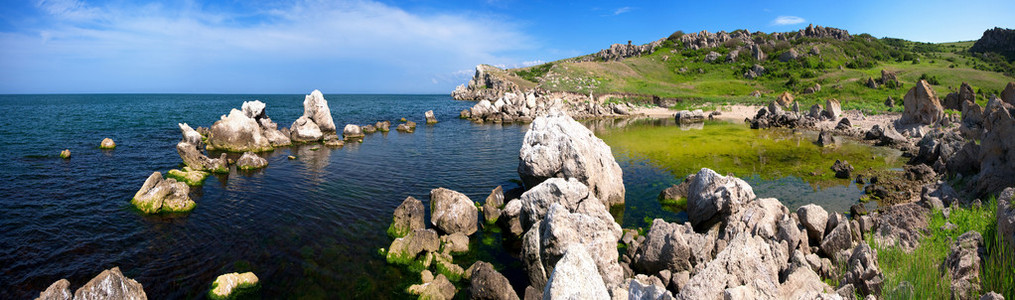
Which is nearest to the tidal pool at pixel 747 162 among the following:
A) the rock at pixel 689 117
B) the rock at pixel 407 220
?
the rock at pixel 407 220

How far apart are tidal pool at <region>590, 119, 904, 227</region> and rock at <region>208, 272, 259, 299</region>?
16667 mm

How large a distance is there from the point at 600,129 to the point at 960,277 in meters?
56.4

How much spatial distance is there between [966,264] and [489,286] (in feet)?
38.0

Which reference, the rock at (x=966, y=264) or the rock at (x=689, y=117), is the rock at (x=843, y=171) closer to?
the rock at (x=966, y=264)

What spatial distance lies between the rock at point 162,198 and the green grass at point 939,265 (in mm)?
29374

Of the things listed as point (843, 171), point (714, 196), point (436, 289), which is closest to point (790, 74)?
point (843, 171)

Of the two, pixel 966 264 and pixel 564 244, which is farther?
pixel 564 244

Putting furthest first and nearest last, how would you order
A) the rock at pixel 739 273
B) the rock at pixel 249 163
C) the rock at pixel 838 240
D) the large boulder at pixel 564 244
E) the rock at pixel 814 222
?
the rock at pixel 249 163, the rock at pixel 814 222, the rock at pixel 838 240, the large boulder at pixel 564 244, the rock at pixel 739 273

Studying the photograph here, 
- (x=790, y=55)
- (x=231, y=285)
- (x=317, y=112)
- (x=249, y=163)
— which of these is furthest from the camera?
(x=790, y=55)

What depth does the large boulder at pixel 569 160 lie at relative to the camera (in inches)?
913

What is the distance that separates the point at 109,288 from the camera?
40.0 ft

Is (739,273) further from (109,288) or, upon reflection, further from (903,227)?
(109,288)

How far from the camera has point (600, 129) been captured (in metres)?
64.9

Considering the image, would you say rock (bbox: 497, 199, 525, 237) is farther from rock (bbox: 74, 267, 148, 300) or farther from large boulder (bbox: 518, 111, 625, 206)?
rock (bbox: 74, 267, 148, 300)
